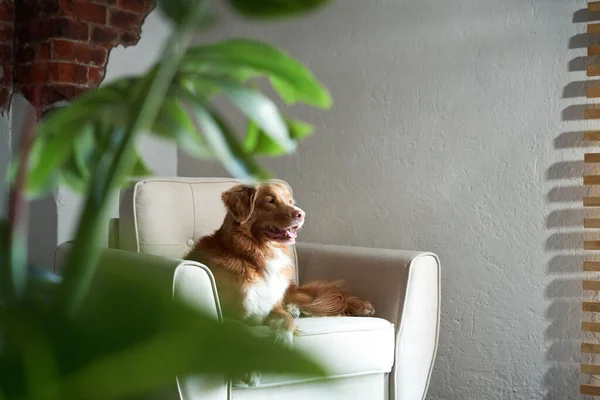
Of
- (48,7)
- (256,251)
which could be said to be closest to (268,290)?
(256,251)

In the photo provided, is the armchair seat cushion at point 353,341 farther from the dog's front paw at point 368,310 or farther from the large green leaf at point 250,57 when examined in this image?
the large green leaf at point 250,57

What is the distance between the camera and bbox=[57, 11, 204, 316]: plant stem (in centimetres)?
24

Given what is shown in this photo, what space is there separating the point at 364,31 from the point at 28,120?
3.32 meters

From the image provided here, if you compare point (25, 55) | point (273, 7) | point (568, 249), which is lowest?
point (568, 249)

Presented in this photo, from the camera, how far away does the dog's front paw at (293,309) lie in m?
2.69

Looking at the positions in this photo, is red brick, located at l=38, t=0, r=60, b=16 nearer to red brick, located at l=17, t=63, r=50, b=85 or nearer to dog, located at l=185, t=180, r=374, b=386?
red brick, located at l=17, t=63, r=50, b=85

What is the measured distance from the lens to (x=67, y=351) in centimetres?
21

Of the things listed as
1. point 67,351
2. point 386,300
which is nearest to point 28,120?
point 67,351

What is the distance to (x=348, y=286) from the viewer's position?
290cm

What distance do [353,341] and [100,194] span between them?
2.37 m

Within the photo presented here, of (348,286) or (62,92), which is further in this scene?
(62,92)

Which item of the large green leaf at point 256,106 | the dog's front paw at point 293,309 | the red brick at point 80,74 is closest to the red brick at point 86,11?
the red brick at point 80,74

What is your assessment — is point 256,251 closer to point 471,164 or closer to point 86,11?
point 471,164

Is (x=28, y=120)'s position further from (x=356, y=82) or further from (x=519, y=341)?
(x=356, y=82)
